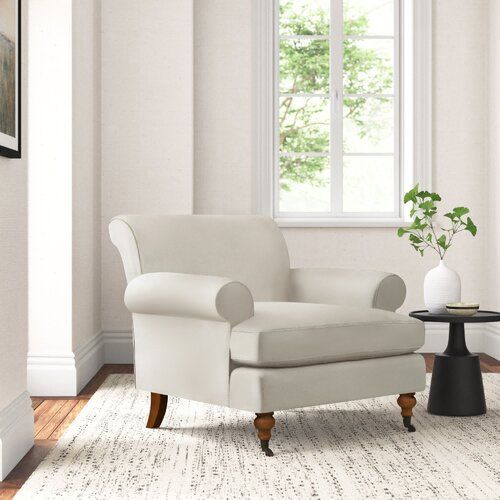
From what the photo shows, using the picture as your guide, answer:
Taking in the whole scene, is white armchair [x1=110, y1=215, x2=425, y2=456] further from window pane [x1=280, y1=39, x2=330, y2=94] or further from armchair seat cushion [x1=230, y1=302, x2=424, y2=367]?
window pane [x1=280, y1=39, x2=330, y2=94]

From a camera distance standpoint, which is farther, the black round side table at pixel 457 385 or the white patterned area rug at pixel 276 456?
the black round side table at pixel 457 385

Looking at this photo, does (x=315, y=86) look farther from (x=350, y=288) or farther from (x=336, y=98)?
(x=350, y=288)

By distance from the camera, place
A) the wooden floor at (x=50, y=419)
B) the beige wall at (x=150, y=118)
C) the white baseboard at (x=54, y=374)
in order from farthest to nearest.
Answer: the beige wall at (x=150, y=118) < the white baseboard at (x=54, y=374) < the wooden floor at (x=50, y=419)

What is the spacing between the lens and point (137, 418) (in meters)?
3.39

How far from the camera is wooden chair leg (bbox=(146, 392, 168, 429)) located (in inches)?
126

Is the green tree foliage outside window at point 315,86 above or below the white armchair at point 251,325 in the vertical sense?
above

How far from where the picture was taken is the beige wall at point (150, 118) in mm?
4887

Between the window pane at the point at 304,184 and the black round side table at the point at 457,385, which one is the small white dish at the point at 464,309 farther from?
the window pane at the point at 304,184

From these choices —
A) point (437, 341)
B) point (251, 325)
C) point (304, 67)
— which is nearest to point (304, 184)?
point (304, 67)

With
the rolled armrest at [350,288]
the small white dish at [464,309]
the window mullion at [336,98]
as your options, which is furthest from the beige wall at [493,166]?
the rolled armrest at [350,288]

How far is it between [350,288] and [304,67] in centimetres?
236

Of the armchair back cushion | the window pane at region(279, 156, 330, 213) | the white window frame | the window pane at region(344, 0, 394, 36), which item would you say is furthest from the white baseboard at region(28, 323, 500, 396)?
the window pane at region(344, 0, 394, 36)

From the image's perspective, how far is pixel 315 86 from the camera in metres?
5.37

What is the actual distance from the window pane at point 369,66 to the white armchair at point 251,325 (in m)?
2.08
